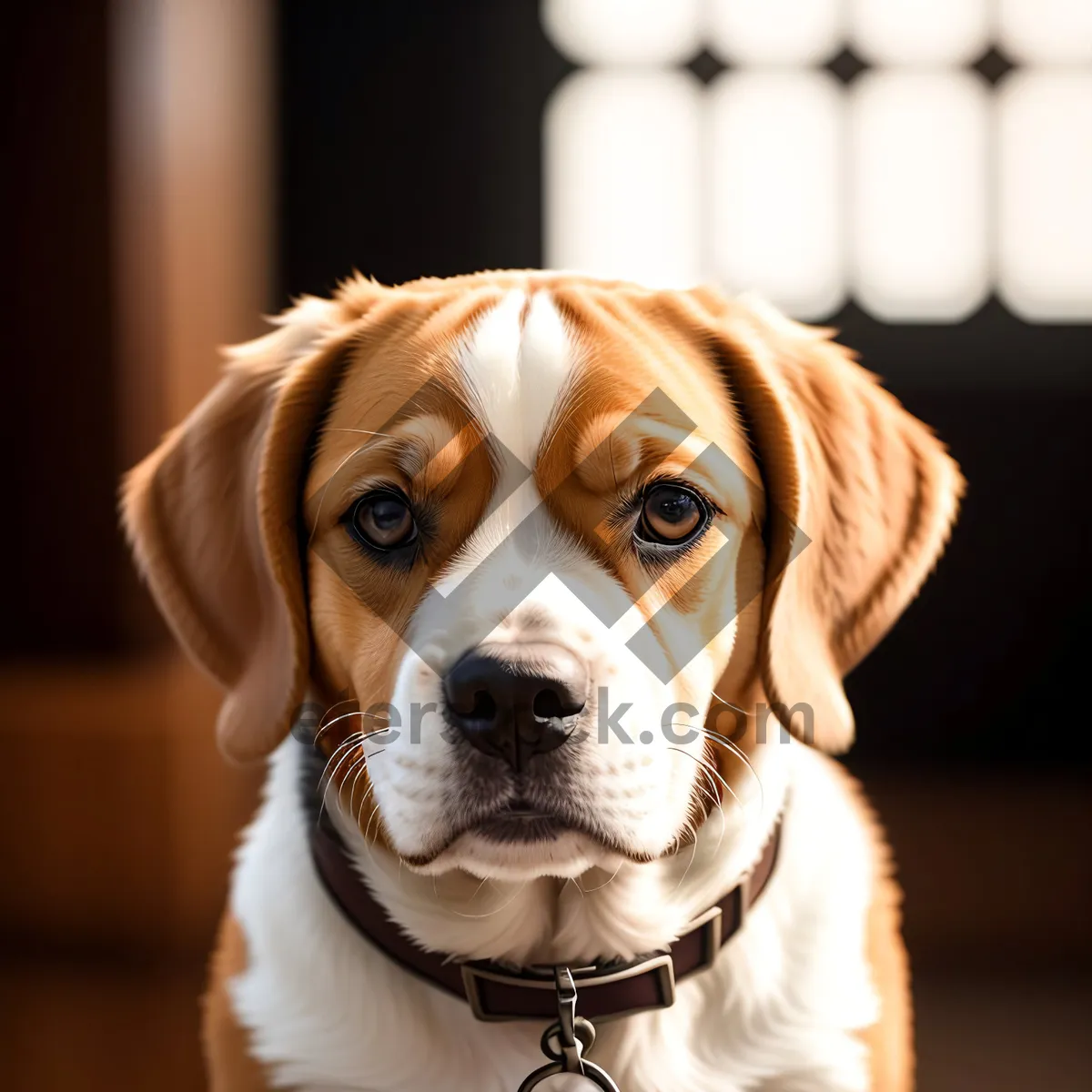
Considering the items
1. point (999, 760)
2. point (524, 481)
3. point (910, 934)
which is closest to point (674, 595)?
point (524, 481)

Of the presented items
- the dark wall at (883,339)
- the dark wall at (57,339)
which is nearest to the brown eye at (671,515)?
the dark wall at (883,339)

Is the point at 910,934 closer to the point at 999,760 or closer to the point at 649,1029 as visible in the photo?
the point at 999,760

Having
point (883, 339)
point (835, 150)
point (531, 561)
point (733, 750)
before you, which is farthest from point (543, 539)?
point (883, 339)

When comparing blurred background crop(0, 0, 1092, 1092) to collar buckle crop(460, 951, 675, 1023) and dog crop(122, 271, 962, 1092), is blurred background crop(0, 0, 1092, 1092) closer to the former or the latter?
dog crop(122, 271, 962, 1092)

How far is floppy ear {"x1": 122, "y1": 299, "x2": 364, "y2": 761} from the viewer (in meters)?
0.93

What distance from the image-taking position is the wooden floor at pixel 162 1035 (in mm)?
1670

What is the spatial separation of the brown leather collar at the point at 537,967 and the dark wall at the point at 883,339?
49.6 inches

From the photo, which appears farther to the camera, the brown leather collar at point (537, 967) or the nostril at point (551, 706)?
the brown leather collar at point (537, 967)

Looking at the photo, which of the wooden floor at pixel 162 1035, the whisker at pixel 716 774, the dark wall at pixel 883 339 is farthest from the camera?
the dark wall at pixel 883 339

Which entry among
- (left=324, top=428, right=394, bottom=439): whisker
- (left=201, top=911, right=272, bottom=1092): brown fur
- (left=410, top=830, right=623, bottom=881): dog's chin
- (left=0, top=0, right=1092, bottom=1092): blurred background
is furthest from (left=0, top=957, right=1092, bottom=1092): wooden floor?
(left=324, top=428, right=394, bottom=439): whisker

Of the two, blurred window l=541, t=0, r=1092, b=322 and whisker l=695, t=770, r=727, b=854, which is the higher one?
blurred window l=541, t=0, r=1092, b=322

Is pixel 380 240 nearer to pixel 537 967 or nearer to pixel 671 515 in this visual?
pixel 671 515

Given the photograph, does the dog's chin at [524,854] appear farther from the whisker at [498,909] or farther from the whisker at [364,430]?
the whisker at [364,430]

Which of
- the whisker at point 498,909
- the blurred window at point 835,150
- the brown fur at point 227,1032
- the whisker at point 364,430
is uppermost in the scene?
the blurred window at point 835,150
